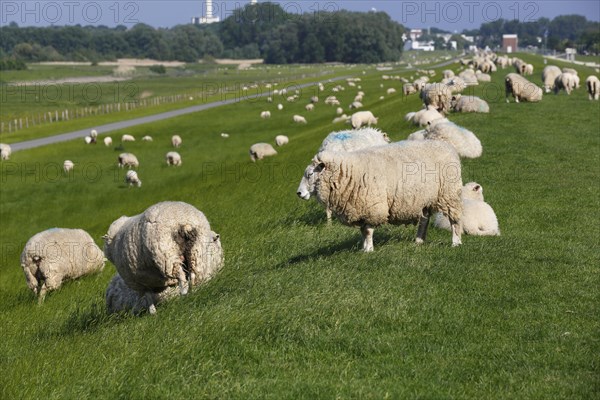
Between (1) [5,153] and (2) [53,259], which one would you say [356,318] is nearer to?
(2) [53,259]

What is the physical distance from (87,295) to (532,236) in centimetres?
1075

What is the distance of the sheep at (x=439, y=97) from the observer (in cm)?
3632

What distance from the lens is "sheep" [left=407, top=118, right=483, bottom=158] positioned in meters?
25.9

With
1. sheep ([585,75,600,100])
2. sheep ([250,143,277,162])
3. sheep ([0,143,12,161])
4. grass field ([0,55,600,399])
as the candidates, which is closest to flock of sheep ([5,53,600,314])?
grass field ([0,55,600,399])

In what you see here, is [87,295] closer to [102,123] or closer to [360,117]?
[360,117]

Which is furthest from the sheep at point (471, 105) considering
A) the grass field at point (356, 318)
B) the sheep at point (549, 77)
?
the sheep at point (549, 77)

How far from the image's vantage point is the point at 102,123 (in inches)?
3142

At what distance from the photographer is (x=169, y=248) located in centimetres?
1245

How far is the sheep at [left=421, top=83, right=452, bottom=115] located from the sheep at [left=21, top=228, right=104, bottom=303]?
764 inches

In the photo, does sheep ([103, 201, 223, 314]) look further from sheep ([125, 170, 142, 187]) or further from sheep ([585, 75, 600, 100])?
sheep ([585, 75, 600, 100])

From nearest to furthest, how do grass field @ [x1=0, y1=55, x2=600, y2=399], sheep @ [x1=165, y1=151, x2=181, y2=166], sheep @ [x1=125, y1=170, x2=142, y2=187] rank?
grass field @ [x1=0, y1=55, x2=600, y2=399] → sheep @ [x1=125, y1=170, x2=142, y2=187] → sheep @ [x1=165, y1=151, x2=181, y2=166]

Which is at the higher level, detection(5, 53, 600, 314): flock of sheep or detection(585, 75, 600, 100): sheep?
detection(585, 75, 600, 100): sheep

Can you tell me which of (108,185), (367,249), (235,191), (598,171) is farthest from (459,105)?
(367,249)

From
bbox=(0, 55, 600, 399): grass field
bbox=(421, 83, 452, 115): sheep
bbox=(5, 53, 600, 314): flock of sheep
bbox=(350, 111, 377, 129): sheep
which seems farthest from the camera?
bbox=(350, 111, 377, 129): sheep
